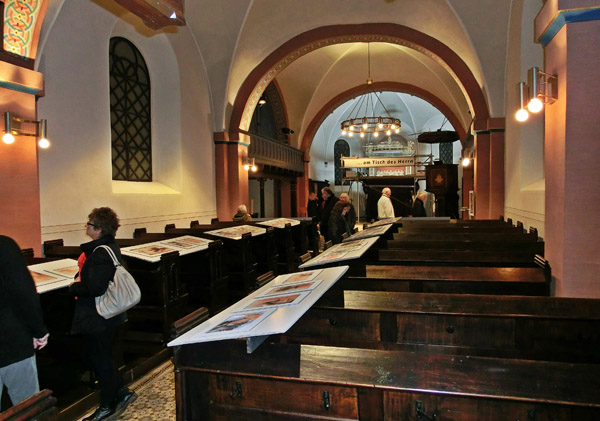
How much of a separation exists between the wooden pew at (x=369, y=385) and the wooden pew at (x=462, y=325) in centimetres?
70

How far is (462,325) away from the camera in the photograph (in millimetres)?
2211

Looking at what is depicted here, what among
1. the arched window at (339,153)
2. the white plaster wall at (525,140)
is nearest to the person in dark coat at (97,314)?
the white plaster wall at (525,140)

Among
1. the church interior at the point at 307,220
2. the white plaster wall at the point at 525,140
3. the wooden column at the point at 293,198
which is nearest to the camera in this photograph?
the church interior at the point at 307,220

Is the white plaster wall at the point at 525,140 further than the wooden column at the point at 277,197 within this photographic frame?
No

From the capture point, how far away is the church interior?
5.17 ft

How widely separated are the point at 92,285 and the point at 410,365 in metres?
2.15

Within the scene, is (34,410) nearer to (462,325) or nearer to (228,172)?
(462,325)

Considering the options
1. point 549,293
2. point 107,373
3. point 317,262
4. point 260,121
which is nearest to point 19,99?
point 107,373

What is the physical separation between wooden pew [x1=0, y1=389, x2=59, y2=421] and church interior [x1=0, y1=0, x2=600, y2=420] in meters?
0.03

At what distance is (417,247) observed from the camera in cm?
477

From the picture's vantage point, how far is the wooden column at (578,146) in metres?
3.17

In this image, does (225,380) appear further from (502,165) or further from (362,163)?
(362,163)

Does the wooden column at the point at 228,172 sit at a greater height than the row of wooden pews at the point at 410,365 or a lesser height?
greater

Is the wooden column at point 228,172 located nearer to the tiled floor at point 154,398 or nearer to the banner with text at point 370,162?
the banner with text at point 370,162
